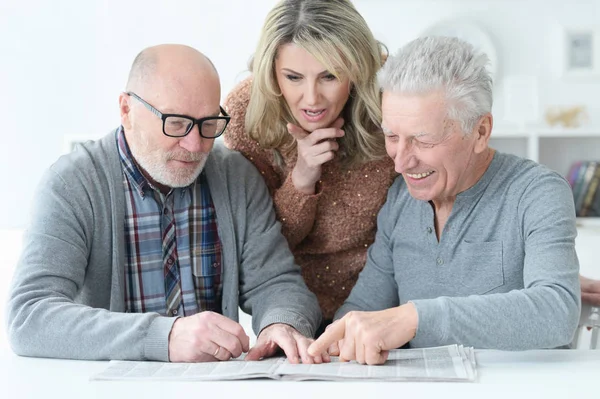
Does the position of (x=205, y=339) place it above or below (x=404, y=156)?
below

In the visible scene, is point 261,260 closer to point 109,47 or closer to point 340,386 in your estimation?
point 340,386

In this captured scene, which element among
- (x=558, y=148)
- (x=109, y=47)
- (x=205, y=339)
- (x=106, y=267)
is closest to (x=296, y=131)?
(x=106, y=267)

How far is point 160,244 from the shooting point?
192 cm

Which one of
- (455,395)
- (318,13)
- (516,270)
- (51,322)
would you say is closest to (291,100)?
(318,13)

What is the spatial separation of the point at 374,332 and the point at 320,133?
0.77 meters

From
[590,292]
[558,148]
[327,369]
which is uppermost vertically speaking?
[327,369]

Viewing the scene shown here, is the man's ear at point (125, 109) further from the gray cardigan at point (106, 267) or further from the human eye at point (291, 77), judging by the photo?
the human eye at point (291, 77)

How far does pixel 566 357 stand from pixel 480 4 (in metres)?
3.81

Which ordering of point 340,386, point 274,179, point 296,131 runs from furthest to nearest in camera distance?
1. point 274,179
2. point 296,131
3. point 340,386

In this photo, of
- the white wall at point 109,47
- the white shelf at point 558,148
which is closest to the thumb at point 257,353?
the white shelf at point 558,148

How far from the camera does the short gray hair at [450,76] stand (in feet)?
5.73

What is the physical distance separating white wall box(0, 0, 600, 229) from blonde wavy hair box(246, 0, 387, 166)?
2979 millimetres

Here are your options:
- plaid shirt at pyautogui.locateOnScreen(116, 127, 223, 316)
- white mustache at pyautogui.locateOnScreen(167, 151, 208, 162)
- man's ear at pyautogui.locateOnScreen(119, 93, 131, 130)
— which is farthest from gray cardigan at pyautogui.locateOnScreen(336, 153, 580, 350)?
man's ear at pyautogui.locateOnScreen(119, 93, 131, 130)

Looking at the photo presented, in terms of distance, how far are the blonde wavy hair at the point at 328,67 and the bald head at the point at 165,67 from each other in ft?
0.82
